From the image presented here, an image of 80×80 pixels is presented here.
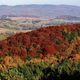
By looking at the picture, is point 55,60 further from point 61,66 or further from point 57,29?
point 57,29

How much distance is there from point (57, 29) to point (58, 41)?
202 centimetres

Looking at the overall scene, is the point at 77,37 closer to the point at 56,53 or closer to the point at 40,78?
the point at 56,53

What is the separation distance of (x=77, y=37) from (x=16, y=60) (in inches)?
238

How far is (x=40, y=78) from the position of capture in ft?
71.5

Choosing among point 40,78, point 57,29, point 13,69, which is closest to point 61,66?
point 40,78

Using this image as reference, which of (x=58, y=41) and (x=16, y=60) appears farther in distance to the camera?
(x=58, y=41)

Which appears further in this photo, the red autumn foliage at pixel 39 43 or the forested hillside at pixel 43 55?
the red autumn foliage at pixel 39 43

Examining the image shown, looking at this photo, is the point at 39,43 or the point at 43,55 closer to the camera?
the point at 43,55

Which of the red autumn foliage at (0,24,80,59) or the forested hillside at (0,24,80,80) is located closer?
the forested hillside at (0,24,80,80)

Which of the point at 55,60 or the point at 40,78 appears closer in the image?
the point at 40,78

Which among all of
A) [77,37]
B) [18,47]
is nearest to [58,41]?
[77,37]

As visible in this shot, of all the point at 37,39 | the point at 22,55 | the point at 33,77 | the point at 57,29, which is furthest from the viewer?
the point at 57,29

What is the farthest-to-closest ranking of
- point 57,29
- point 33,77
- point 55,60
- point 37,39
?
point 57,29
point 37,39
point 55,60
point 33,77

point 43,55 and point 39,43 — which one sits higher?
point 39,43
